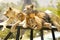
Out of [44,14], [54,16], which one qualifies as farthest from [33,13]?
[54,16]

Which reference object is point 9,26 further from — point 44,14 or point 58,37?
point 58,37

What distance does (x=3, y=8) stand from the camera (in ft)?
4.94

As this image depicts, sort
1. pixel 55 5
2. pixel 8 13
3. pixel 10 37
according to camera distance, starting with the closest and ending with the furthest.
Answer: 1. pixel 8 13
2. pixel 10 37
3. pixel 55 5

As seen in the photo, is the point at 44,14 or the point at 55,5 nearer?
the point at 44,14

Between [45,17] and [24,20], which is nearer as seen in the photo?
[24,20]

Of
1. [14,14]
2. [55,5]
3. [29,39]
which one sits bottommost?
[29,39]

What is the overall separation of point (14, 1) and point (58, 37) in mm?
501

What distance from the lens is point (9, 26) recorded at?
1.34m

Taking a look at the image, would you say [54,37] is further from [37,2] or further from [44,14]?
[37,2]

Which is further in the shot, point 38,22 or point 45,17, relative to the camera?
point 45,17

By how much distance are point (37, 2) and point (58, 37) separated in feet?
1.19

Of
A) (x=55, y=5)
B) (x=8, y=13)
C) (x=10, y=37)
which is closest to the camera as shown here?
(x=8, y=13)

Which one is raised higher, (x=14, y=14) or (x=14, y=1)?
(x=14, y=1)

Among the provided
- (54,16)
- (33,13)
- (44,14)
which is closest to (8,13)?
(33,13)
